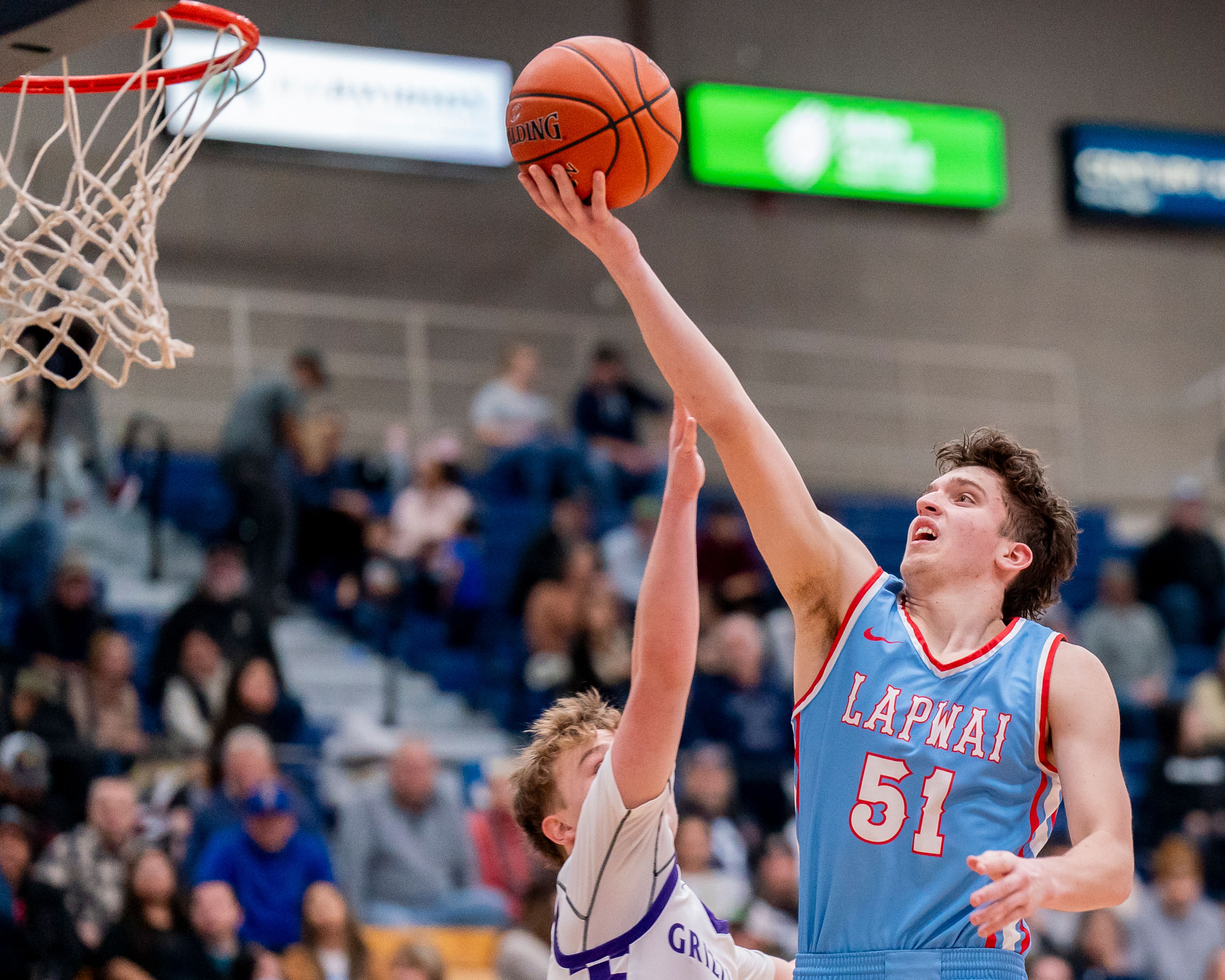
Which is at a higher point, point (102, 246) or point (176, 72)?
point (176, 72)

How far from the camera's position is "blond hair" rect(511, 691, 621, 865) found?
122 inches

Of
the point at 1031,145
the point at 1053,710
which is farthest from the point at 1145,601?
the point at 1053,710

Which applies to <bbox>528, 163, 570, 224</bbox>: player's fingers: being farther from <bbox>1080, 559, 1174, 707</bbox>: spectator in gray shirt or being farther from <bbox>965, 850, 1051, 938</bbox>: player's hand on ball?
<bbox>1080, 559, 1174, 707</bbox>: spectator in gray shirt

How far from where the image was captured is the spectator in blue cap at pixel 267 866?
7.08m

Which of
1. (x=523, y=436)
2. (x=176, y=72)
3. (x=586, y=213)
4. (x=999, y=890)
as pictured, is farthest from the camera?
(x=523, y=436)

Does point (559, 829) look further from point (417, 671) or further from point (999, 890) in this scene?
point (417, 671)

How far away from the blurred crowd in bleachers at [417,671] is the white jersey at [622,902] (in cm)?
423

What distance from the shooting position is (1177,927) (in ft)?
29.9

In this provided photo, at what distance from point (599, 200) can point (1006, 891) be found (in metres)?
1.27

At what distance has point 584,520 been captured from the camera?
33.4ft

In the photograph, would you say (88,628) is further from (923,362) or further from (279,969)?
(923,362)

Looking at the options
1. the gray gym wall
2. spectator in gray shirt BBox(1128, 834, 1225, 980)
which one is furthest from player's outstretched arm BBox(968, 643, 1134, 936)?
the gray gym wall

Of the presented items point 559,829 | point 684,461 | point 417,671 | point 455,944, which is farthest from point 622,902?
point 417,671

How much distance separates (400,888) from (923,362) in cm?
783
